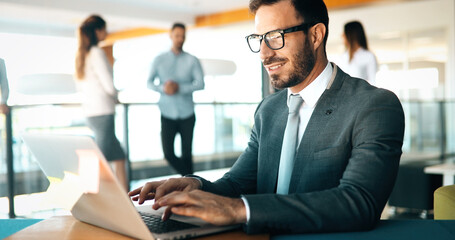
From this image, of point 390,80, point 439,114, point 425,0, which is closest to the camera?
point 439,114

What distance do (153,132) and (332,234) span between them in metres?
4.75

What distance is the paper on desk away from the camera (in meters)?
0.81

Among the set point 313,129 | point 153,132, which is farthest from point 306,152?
point 153,132

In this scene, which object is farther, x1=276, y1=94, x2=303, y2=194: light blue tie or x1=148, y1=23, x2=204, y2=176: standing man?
x1=148, y1=23, x2=204, y2=176: standing man

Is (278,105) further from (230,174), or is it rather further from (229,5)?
(229,5)

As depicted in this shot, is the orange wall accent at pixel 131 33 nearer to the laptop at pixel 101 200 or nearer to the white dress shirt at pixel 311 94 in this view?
the white dress shirt at pixel 311 94

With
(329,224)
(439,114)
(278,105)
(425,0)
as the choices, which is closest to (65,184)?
(329,224)

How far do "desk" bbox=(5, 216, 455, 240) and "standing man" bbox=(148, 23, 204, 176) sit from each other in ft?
11.5

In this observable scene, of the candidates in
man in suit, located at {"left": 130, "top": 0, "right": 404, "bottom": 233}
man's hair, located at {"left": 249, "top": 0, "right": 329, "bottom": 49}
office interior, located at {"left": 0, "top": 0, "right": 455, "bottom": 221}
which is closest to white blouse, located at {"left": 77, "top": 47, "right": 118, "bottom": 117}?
office interior, located at {"left": 0, "top": 0, "right": 455, "bottom": 221}

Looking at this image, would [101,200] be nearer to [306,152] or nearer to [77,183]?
[77,183]

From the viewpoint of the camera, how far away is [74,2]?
930cm

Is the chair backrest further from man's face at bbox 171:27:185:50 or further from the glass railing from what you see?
man's face at bbox 171:27:185:50

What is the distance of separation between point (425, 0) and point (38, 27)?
709 cm

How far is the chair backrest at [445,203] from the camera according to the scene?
1.26 meters
